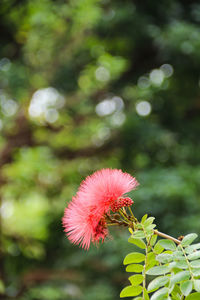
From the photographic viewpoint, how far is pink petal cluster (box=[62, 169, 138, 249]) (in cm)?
75

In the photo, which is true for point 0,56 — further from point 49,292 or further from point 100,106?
point 49,292

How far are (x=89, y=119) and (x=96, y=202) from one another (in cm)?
416

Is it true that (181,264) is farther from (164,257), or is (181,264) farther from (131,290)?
(131,290)

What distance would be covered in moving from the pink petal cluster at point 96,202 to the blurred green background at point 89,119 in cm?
257

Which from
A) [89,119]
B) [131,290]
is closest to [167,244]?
[131,290]

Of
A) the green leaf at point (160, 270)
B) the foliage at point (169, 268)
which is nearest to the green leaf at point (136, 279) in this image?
the foliage at point (169, 268)

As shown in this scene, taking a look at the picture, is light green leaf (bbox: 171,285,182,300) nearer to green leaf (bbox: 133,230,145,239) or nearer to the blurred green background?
green leaf (bbox: 133,230,145,239)

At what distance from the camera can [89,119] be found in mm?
4875

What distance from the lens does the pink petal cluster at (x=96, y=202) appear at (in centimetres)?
75

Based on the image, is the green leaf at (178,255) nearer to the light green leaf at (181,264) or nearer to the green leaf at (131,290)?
the light green leaf at (181,264)

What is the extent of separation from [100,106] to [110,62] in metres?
1.04

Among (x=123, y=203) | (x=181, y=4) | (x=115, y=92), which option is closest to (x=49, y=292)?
(x=115, y=92)

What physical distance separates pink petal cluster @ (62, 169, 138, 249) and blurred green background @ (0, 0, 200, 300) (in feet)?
8.44

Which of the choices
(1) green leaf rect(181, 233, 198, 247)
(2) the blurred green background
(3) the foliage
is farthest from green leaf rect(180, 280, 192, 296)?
(2) the blurred green background
